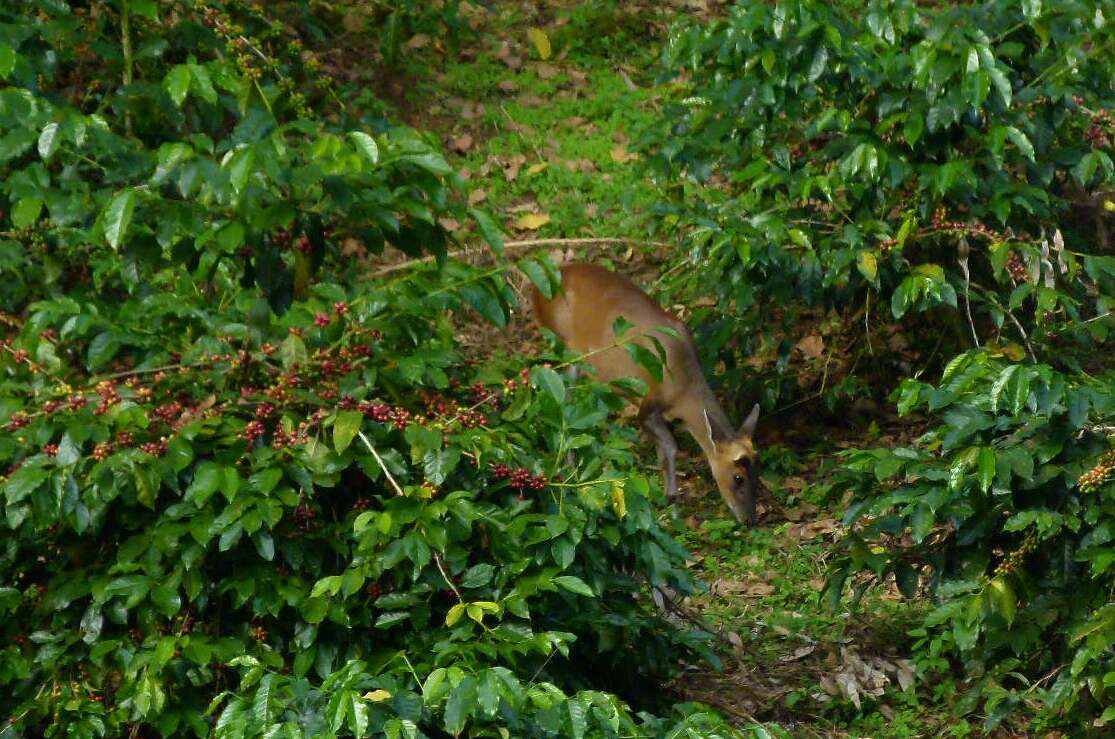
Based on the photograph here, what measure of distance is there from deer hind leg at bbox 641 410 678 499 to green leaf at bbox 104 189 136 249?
4.79m

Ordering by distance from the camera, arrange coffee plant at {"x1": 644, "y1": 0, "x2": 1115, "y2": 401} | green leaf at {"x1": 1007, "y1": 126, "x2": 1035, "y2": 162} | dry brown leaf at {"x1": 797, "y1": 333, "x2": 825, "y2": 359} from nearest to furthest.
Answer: green leaf at {"x1": 1007, "y1": 126, "x2": 1035, "y2": 162}, coffee plant at {"x1": 644, "y1": 0, "x2": 1115, "y2": 401}, dry brown leaf at {"x1": 797, "y1": 333, "x2": 825, "y2": 359}

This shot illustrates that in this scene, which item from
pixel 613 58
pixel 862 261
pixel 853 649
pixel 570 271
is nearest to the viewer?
pixel 853 649

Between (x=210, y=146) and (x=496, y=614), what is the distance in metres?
1.63

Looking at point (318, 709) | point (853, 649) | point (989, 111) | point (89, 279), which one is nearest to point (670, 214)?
point (989, 111)

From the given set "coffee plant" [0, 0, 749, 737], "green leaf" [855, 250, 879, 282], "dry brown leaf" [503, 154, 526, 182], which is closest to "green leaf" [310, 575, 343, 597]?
"coffee plant" [0, 0, 749, 737]

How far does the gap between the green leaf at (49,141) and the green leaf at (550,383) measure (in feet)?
5.06

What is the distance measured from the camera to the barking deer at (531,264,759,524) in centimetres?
845

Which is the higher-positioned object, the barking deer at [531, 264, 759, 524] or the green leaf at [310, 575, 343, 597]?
the green leaf at [310, 575, 343, 597]

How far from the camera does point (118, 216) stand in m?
4.43

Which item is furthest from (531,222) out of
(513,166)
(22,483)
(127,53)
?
(22,483)

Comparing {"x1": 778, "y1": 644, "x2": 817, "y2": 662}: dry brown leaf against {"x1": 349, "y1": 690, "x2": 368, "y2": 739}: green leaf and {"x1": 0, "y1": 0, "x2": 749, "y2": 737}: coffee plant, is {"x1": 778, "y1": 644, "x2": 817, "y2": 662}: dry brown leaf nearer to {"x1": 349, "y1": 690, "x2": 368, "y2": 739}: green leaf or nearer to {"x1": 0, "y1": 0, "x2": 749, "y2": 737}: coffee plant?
{"x1": 0, "y1": 0, "x2": 749, "y2": 737}: coffee plant

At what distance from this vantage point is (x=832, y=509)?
8.15 m

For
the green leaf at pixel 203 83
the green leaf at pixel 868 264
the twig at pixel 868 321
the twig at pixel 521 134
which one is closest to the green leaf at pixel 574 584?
the green leaf at pixel 203 83

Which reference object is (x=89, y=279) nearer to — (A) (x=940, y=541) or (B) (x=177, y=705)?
(B) (x=177, y=705)
